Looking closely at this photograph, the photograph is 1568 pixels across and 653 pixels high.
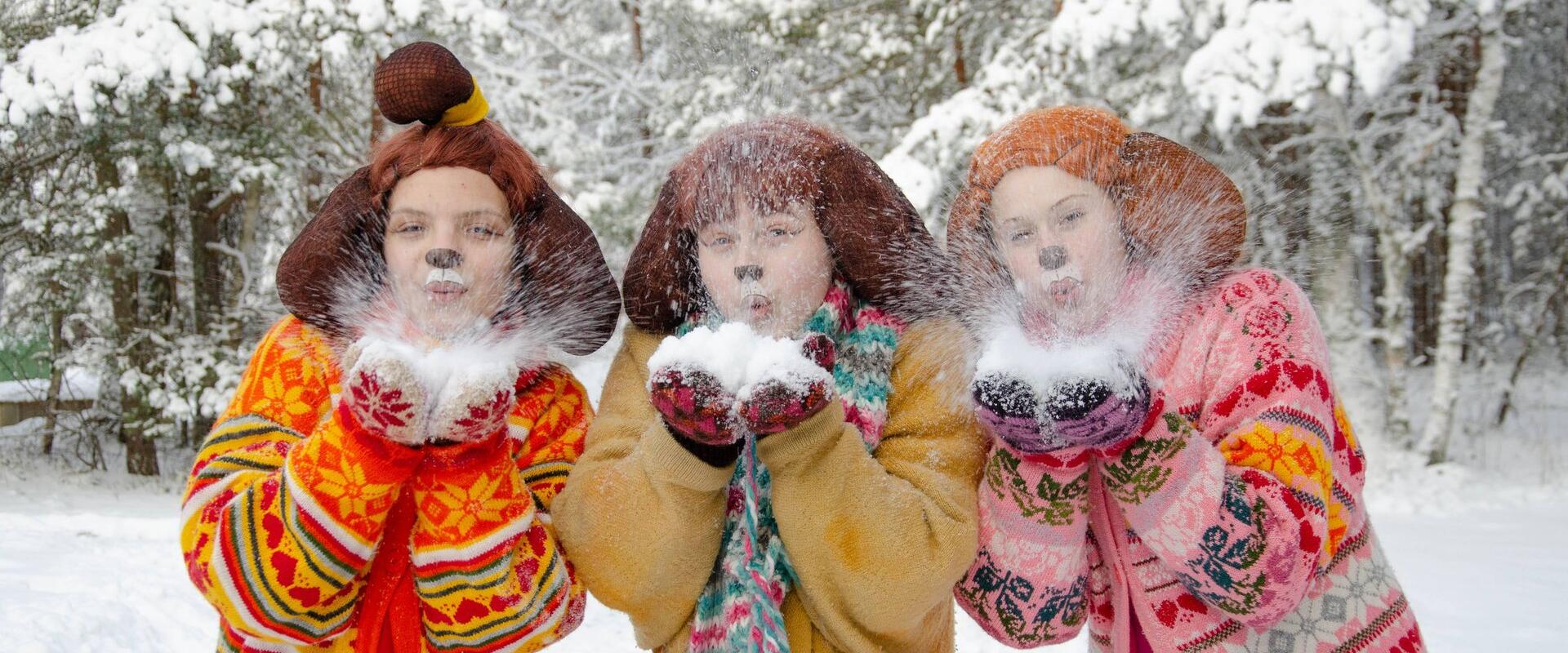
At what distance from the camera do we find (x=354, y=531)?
1.48 m

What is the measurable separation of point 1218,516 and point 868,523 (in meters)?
0.52

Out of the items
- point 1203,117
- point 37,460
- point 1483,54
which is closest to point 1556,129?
Answer: point 1483,54

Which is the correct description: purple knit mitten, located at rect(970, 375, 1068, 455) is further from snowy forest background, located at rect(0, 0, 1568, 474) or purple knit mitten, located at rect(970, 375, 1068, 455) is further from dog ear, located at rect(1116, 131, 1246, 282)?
snowy forest background, located at rect(0, 0, 1568, 474)

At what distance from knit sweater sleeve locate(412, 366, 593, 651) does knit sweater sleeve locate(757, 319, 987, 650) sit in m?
0.40

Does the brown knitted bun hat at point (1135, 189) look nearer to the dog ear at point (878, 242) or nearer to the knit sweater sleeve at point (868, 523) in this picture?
the dog ear at point (878, 242)

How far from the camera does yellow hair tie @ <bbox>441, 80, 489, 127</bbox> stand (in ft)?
6.01

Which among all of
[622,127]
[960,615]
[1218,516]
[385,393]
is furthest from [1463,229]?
[385,393]

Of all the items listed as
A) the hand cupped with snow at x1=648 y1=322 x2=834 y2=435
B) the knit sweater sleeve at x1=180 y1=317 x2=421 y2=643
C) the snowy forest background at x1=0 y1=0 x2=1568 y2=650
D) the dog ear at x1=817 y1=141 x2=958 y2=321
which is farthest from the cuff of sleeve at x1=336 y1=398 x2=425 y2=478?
the snowy forest background at x1=0 y1=0 x2=1568 y2=650

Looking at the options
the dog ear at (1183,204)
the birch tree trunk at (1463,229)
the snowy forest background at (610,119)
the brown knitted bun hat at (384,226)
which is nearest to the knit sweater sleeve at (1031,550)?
the dog ear at (1183,204)

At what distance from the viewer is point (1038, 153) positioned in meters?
1.68

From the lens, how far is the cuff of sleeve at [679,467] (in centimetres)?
151

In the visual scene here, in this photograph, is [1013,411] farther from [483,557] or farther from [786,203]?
[483,557]

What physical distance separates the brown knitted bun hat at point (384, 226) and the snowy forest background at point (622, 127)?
3.82 metres

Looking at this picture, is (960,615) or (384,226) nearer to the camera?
(384,226)
